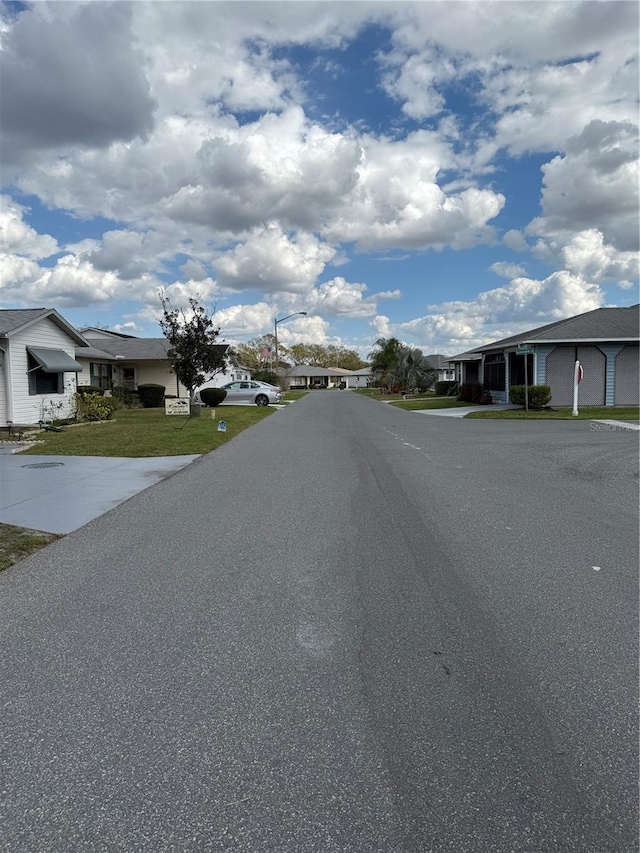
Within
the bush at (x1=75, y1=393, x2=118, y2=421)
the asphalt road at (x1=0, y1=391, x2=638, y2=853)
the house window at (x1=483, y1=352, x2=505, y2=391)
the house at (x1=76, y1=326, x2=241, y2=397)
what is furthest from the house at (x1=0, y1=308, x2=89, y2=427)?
the house window at (x1=483, y1=352, x2=505, y2=391)

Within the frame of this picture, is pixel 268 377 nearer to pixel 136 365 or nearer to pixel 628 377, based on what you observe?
pixel 136 365

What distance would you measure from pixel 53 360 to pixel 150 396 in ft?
41.8

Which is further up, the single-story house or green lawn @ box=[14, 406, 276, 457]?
the single-story house

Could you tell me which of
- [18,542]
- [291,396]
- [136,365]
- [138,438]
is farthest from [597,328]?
[291,396]

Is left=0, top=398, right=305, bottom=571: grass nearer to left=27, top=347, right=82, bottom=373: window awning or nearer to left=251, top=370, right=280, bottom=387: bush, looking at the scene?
left=27, top=347, right=82, bottom=373: window awning

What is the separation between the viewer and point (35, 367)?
18.6 metres

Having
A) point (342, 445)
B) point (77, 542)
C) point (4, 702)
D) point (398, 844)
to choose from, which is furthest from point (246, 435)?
point (398, 844)

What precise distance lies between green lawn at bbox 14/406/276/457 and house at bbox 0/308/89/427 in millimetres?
1339

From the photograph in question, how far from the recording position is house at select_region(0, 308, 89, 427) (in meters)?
17.4

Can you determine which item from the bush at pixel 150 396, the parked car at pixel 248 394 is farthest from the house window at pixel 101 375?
the parked car at pixel 248 394

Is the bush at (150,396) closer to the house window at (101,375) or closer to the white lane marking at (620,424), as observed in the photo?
the house window at (101,375)

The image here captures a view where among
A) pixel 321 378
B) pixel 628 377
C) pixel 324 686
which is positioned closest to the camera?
pixel 324 686

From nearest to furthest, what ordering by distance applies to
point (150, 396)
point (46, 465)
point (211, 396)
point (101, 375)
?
point (46, 465)
point (211, 396)
point (101, 375)
point (150, 396)

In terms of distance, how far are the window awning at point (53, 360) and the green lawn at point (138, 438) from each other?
6.47ft
